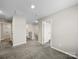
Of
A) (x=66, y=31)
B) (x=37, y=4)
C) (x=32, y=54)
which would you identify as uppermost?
(x=37, y=4)

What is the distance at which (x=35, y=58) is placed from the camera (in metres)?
3.09

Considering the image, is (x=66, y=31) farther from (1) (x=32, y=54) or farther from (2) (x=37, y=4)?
(1) (x=32, y=54)

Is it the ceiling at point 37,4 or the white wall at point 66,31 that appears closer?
the ceiling at point 37,4

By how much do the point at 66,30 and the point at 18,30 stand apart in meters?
3.99

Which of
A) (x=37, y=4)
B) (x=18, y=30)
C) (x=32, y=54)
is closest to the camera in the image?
(x=37, y=4)

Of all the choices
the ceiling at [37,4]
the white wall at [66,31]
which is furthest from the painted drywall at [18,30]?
the white wall at [66,31]

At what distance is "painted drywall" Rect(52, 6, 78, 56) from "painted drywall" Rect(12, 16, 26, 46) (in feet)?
9.82

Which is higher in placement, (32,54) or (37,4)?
(37,4)

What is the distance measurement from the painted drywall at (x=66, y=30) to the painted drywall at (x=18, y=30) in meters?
2.99

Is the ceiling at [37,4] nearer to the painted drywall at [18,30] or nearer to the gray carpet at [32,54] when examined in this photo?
the painted drywall at [18,30]

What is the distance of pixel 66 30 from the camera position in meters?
3.66

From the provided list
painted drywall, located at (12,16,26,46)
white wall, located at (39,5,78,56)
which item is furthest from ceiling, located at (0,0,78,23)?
painted drywall, located at (12,16,26,46)

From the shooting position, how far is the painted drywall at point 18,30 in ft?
18.1

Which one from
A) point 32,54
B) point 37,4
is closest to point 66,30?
point 37,4
